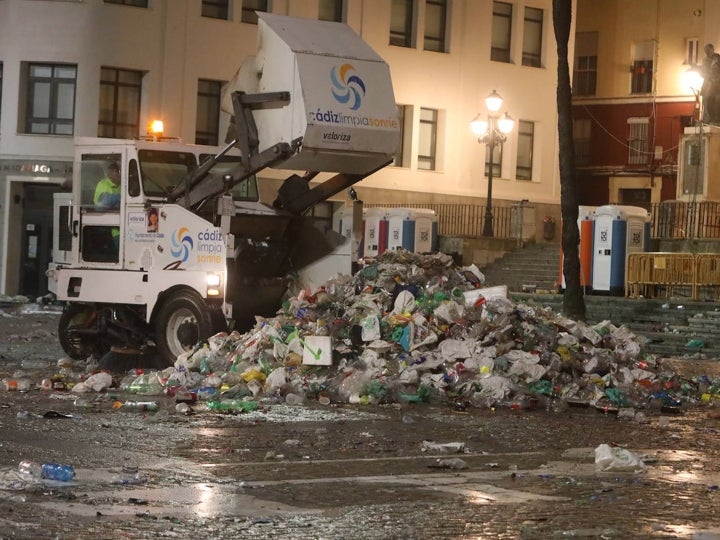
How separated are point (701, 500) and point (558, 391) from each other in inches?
253

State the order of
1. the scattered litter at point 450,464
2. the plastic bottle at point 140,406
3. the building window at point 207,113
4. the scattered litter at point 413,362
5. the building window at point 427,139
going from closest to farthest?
the scattered litter at point 450,464, the plastic bottle at point 140,406, the scattered litter at point 413,362, the building window at point 207,113, the building window at point 427,139

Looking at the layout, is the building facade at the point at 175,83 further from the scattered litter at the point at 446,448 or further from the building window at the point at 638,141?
the scattered litter at the point at 446,448

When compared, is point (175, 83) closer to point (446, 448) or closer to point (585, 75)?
point (585, 75)

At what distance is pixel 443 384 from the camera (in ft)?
51.0

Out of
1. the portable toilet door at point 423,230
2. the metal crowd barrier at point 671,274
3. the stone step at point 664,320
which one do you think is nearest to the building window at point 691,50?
the portable toilet door at point 423,230

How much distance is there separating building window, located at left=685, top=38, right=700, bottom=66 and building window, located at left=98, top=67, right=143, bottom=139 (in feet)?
70.7

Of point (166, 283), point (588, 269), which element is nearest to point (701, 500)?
point (166, 283)

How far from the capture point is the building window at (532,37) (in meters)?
49.4

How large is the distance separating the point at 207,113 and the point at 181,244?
24.4 meters

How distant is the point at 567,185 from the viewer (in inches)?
938

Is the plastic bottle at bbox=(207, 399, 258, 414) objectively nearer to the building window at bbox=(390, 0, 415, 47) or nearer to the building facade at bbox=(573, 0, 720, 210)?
the building window at bbox=(390, 0, 415, 47)

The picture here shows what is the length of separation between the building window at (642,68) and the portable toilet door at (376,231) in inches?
700

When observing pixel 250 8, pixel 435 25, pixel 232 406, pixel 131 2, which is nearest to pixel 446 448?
pixel 232 406

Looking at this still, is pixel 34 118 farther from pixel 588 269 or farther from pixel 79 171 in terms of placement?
pixel 79 171
